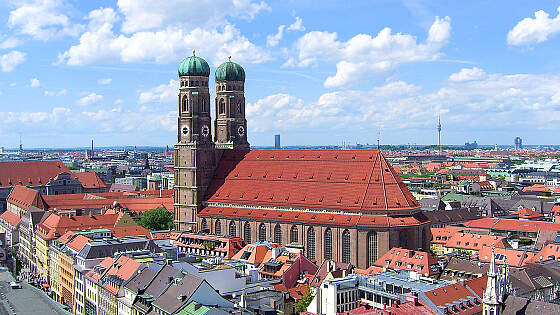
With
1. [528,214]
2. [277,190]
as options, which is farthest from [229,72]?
[528,214]

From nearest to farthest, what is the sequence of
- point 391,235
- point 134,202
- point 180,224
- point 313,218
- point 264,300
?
point 264,300
point 391,235
point 313,218
point 180,224
point 134,202

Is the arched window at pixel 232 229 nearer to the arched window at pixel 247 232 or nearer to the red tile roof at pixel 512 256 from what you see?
the arched window at pixel 247 232

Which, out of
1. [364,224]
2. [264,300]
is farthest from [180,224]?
[264,300]

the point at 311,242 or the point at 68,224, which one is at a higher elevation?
the point at 68,224

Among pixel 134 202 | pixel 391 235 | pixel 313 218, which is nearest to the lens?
pixel 391 235

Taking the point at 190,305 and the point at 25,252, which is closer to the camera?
the point at 190,305

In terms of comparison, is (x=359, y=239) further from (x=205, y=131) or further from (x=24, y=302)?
(x=24, y=302)

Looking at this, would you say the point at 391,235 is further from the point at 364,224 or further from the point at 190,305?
the point at 190,305

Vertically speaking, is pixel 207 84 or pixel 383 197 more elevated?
pixel 207 84
